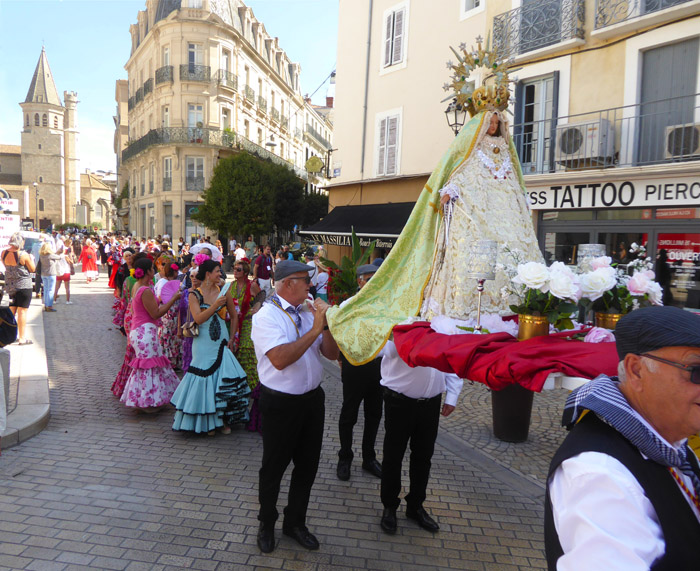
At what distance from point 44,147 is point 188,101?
198 feet

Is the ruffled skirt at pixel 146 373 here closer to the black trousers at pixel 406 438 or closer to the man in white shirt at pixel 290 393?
the man in white shirt at pixel 290 393

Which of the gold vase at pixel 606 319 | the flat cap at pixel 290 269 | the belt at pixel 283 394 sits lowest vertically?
the belt at pixel 283 394

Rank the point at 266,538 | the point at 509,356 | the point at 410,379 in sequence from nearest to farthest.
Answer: the point at 509,356
the point at 266,538
the point at 410,379

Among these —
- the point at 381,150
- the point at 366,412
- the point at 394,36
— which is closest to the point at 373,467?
the point at 366,412

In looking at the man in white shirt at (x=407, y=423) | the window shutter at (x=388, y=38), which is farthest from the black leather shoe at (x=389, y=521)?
the window shutter at (x=388, y=38)

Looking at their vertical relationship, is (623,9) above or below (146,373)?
above

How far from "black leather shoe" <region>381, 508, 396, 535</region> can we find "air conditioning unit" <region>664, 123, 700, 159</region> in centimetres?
985

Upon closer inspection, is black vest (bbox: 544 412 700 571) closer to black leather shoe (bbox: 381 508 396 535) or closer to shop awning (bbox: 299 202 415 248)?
black leather shoe (bbox: 381 508 396 535)

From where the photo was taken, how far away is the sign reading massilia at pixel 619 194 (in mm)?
10305

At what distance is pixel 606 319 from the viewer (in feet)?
9.21

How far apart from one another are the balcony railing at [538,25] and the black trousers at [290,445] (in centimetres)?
1091

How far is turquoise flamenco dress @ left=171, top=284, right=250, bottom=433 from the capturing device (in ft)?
18.5

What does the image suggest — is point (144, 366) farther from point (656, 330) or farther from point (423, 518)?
point (656, 330)

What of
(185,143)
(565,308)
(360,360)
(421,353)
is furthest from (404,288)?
(185,143)
